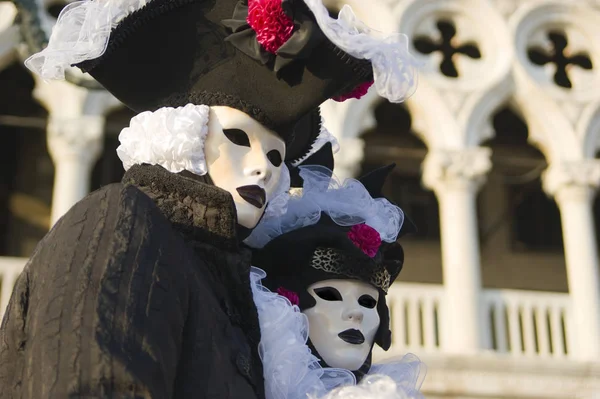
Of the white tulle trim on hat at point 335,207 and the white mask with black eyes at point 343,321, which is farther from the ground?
the white tulle trim on hat at point 335,207

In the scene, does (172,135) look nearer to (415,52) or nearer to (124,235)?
(124,235)

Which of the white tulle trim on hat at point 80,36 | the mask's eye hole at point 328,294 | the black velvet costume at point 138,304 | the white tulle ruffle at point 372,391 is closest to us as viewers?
the black velvet costume at point 138,304

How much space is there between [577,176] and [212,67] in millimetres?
5690

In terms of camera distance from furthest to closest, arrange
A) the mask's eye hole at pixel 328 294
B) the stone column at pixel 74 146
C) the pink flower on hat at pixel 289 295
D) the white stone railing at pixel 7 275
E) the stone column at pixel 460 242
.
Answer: the stone column at pixel 74 146 → the stone column at pixel 460 242 → the white stone railing at pixel 7 275 → the mask's eye hole at pixel 328 294 → the pink flower on hat at pixel 289 295

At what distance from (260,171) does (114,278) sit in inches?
15.0

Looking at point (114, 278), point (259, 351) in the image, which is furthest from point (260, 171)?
point (114, 278)

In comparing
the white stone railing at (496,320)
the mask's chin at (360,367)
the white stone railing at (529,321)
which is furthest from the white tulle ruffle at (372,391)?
the white stone railing at (529,321)

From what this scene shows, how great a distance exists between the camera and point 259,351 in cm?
151

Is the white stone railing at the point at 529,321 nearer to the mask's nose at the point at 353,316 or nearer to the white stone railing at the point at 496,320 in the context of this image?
the white stone railing at the point at 496,320

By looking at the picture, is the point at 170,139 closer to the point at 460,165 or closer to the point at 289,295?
the point at 289,295

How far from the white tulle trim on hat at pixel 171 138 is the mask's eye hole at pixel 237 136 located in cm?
4

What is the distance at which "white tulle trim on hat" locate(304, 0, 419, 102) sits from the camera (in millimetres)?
1485

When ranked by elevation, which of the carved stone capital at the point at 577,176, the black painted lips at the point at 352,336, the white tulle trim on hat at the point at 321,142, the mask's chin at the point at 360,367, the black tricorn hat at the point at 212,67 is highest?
the black tricorn hat at the point at 212,67

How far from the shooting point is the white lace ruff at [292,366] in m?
1.53
